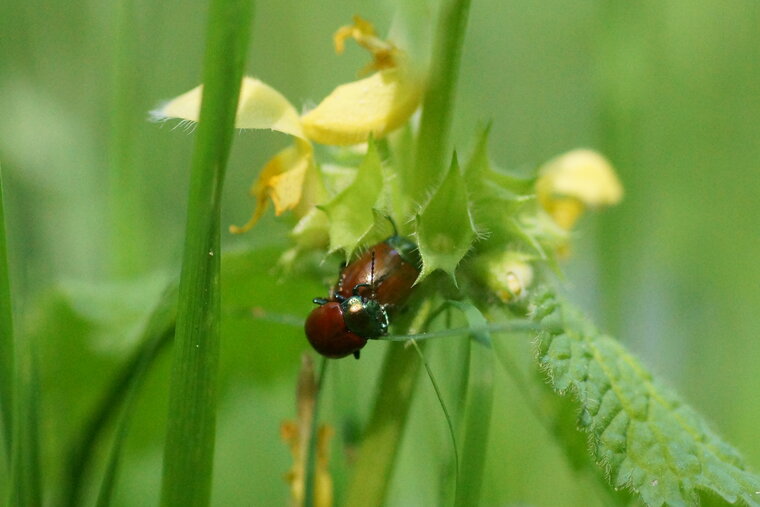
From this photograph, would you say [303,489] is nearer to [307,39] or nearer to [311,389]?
[311,389]

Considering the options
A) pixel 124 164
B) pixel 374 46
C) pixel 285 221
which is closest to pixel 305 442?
pixel 285 221

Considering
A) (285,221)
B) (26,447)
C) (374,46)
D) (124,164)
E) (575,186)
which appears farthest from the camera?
(124,164)

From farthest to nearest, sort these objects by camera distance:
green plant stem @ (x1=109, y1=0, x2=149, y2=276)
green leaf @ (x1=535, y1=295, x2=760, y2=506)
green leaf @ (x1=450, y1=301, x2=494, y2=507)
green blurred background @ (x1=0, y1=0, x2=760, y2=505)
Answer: green plant stem @ (x1=109, y1=0, x2=149, y2=276) < green blurred background @ (x1=0, y1=0, x2=760, y2=505) < green leaf @ (x1=535, y1=295, x2=760, y2=506) < green leaf @ (x1=450, y1=301, x2=494, y2=507)

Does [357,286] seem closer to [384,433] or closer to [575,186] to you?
[384,433]

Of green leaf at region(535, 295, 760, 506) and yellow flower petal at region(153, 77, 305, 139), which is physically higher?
yellow flower petal at region(153, 77, 305, 139)

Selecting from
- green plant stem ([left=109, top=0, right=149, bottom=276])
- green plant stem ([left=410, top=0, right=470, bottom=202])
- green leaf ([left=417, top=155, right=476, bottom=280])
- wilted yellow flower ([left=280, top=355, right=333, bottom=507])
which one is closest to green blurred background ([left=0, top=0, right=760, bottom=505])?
green plant stem ([left=109, top=0, right=149, bottom=276])

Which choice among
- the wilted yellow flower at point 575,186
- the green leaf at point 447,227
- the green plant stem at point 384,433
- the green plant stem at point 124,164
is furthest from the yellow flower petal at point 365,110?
the green plant stem at point 124,164

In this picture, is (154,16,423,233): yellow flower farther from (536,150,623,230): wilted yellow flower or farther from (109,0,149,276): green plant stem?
(109,0,149,276): green plant stem
